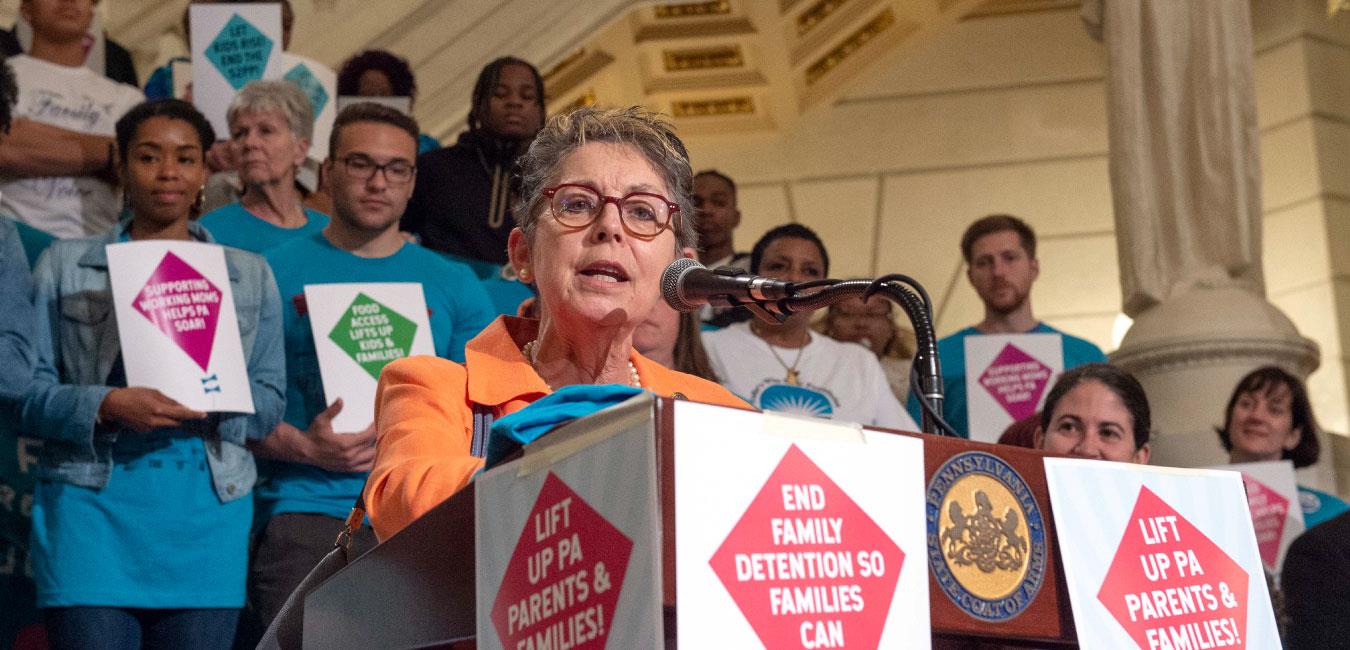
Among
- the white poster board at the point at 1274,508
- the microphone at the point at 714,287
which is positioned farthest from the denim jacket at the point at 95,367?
the white poster board at the point at 1274,508

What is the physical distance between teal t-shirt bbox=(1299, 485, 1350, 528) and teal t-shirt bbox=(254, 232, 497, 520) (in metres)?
2.44

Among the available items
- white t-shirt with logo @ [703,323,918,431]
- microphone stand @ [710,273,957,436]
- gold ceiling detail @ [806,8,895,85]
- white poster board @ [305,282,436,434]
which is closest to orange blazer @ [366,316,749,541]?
microphone stand @ [710,273,957,436]

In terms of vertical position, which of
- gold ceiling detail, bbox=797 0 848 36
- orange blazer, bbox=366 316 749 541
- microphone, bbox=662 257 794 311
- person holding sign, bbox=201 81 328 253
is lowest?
orange blazer, bbox=366 316 749 541

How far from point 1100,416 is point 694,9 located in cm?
573

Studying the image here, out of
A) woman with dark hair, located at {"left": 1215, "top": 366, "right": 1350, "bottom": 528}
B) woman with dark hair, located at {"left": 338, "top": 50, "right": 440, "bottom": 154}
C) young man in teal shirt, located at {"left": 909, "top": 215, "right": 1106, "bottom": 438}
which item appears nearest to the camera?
woman with dark hair, located at {"left": 1215, "top": 366, "right": 1350, "bottom": 528}

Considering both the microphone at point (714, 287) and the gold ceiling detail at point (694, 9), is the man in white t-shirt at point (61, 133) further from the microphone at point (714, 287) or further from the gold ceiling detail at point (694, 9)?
the gold ceiling detail at point (694, 9)

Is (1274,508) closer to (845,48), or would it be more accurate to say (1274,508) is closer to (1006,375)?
(1006,375)

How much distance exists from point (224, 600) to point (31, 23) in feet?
8.12

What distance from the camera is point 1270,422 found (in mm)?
5348

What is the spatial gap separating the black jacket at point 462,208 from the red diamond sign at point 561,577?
378 cm

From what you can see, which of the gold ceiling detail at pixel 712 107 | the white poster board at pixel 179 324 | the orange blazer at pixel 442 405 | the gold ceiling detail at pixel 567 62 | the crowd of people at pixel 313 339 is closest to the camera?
the orange blazer at pixel 442 405

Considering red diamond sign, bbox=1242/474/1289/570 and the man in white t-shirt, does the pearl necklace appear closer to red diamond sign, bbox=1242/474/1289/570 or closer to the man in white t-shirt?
red diamond sign, bbox=1242/474/1289/570

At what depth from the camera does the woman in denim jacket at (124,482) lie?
366 centimetres

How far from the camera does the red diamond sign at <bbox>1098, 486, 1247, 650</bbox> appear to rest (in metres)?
1.80
